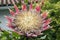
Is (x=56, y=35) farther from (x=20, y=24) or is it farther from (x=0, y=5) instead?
(x=0, y=5)

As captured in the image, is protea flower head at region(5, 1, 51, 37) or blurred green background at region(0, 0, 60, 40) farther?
blurred green background at region(0, 0, 60, 40)

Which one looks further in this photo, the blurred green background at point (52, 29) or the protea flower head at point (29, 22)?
the blurred green background at point (52, 29)

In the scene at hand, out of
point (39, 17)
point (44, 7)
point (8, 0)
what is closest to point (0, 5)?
point (8, 0)

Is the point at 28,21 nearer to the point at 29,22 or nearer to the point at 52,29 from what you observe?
the point at 29,22
